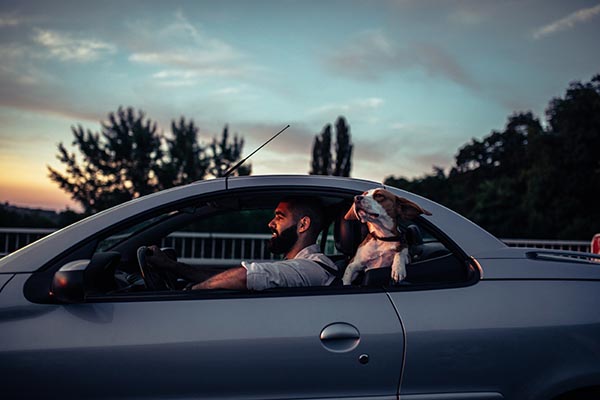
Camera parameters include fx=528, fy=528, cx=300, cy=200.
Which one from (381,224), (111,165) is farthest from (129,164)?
(381,224)

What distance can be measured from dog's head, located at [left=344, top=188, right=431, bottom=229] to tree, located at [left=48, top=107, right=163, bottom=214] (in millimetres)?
41695

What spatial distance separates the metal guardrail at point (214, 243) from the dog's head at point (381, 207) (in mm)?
6981

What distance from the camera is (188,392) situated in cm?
203

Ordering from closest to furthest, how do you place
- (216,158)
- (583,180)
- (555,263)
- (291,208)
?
(555,263) → (291,208) → (583,180) → (216,158)

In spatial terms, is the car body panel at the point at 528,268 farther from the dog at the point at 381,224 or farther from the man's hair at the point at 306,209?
the man's hair at the point at 306,209

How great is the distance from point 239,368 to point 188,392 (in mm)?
213

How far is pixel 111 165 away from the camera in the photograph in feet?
145

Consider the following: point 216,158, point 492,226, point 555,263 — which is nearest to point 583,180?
point 492,226

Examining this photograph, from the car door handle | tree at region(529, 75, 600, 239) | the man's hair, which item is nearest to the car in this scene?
the car door handle

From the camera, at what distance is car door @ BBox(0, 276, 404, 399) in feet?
6.56

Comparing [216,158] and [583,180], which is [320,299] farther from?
[216,158]

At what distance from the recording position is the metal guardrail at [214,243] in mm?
9453

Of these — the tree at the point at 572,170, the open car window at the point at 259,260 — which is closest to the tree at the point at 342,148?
the tree at the point at 572,170

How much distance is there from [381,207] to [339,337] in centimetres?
72
